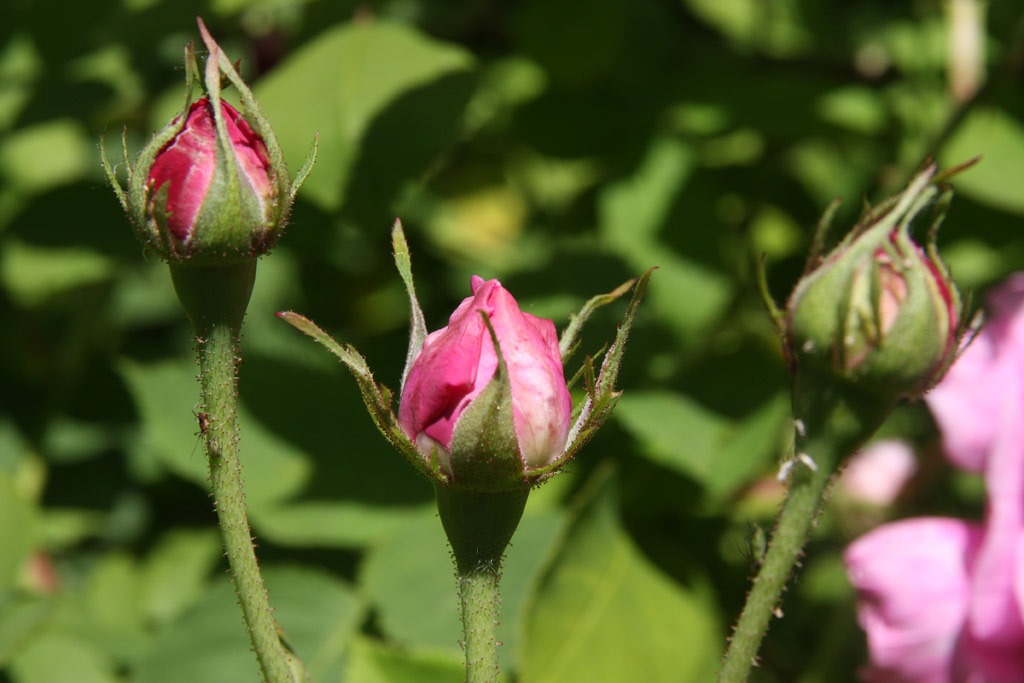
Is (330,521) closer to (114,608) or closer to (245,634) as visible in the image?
(245,634)

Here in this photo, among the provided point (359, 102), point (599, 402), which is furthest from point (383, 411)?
point (359, 102)

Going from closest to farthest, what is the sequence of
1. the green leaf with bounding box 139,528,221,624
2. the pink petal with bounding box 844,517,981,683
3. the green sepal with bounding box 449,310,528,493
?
the green sepal with bounding box 449,310,528,493, the pink petal with bounding box 844,517,981,683, the green leaf with bounding box 139,528,221,624

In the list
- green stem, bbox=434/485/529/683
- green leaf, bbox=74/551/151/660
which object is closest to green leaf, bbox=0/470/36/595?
green leaf, bbox=74/551/151/660

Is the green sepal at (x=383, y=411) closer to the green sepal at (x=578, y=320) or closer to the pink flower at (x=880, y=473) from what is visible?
the green sepal at (x=578, y=320)

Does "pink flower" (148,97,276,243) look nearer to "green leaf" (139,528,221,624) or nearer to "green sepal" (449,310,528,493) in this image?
"green sepal" (449,310,528,493)

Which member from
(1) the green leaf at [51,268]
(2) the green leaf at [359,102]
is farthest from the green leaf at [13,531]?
(2) the green leaf at [359,102]
